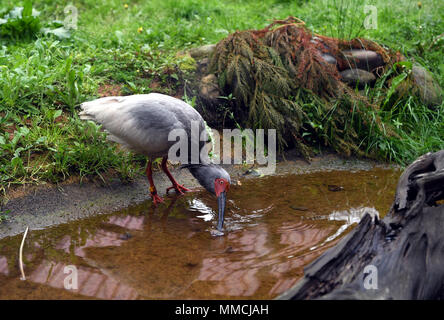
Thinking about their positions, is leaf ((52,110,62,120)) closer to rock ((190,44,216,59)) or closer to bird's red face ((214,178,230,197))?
bird's red face ((214,178,230,197))

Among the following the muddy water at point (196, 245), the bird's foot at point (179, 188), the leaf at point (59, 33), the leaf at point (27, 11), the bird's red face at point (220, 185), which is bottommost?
the muddy water at point (196, 245)

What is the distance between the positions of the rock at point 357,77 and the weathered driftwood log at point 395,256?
2569 millimetres

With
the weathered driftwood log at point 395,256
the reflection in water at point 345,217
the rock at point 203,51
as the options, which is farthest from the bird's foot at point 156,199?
the rock at point 203,51

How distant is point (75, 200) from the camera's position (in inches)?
142

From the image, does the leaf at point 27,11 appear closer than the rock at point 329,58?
No

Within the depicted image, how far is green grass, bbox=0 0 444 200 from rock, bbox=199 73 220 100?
11.1 inches

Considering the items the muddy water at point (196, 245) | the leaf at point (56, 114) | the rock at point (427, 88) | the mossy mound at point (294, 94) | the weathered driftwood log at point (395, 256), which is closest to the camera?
the weathered driftwood log at point (395, 256)

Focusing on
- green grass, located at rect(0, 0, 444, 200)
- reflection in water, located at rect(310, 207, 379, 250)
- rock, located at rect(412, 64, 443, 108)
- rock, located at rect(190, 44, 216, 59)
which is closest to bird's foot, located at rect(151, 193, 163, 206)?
green grass, located at rect(0, 0, 444, 200)

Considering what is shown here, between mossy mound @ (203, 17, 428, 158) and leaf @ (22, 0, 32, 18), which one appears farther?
leaf @ (22, 0, 32, 18)

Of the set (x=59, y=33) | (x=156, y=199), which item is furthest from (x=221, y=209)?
(x=59, y=33)

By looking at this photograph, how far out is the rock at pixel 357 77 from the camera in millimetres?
5043

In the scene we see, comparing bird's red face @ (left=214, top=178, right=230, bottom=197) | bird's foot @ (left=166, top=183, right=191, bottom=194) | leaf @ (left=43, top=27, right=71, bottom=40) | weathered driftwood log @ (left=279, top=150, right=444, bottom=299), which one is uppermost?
leaf @ (left=43, top=27, right=71, bottom=40)

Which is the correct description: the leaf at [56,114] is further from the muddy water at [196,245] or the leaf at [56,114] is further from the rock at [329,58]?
the rock at [329,58]

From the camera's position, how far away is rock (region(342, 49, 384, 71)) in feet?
16.8
